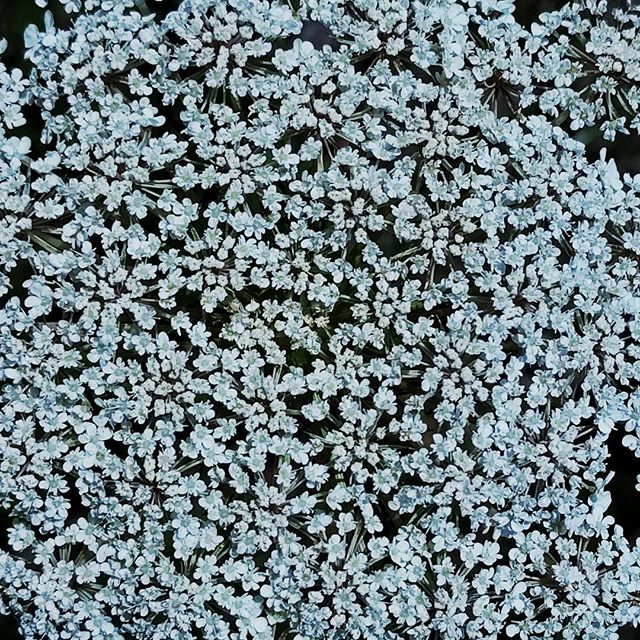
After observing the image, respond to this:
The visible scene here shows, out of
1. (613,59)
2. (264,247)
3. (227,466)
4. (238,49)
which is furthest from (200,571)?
(613,59)

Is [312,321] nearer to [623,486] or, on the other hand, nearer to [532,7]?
[623,486]

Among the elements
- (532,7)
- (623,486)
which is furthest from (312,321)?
(532,7)

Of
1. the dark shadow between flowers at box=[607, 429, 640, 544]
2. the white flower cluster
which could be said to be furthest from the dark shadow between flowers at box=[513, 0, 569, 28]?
the dark shadow between flowers at box=[607, 429, 640, 544]

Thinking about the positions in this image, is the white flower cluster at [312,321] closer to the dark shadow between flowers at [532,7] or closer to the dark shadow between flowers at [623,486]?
the dark shadow between flowers at [623,486]

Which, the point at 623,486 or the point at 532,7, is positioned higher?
the point at 532,7

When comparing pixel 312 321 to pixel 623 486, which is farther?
pixel 623 486

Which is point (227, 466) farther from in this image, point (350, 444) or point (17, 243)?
point (17, 243)

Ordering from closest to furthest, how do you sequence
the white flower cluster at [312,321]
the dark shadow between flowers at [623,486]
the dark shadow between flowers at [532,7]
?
the white flower cluster at [312,321] → the dark shadow between flowers at [623,486] → the dark shadow between flowers at [532,7]

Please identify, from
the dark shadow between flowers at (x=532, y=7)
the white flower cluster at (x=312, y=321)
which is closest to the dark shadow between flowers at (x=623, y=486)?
the white flower cluster at (x=312, y=321)
